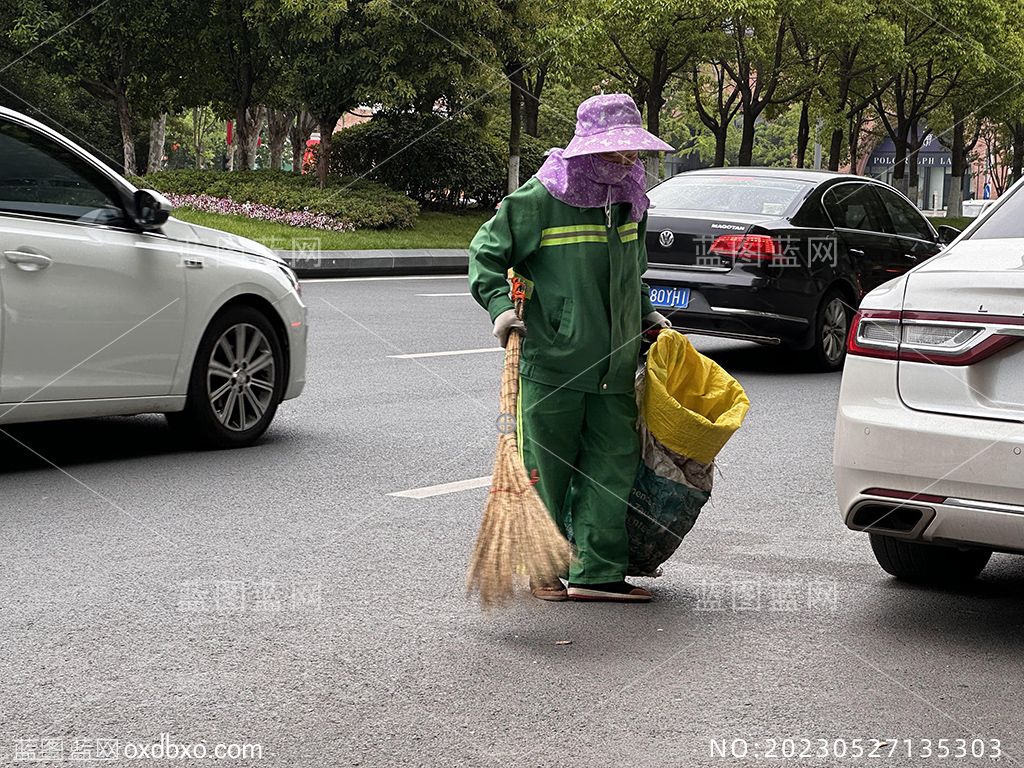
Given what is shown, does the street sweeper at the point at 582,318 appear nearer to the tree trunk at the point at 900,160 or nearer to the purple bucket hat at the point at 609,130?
the purple bucket hat at the point at 609,130

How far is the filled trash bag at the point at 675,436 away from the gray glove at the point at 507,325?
1.57ft

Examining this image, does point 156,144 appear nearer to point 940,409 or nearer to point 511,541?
point 511,541

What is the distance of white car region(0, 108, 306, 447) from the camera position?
22.3 ft

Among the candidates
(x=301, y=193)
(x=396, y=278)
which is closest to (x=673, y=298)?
(x=396, y=278)

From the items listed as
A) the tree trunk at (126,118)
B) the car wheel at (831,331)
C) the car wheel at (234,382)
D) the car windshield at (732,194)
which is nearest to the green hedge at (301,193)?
the tree trunk at (126,118)

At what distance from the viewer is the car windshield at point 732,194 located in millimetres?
11391

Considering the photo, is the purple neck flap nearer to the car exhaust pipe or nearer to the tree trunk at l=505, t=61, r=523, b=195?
the car exhaust pipe

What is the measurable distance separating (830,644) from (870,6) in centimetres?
3520

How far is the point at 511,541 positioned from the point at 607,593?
1.93 feet

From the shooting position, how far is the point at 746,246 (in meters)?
11.0

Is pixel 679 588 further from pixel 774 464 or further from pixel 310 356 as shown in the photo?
pixel 310 356

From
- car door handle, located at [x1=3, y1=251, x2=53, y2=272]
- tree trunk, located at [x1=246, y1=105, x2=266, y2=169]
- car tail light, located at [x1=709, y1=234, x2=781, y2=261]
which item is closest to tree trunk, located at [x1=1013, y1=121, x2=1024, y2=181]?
tree trunk, located at [x1=246, y1=105, x2=266, y2=169]

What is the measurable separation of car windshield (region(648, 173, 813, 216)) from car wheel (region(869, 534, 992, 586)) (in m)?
6.17

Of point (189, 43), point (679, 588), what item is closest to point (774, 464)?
point (679, 588)
